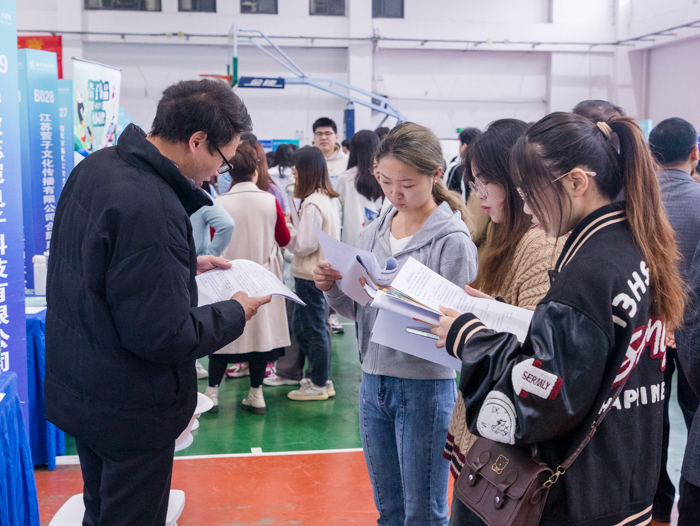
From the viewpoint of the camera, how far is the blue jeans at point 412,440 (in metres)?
1.77

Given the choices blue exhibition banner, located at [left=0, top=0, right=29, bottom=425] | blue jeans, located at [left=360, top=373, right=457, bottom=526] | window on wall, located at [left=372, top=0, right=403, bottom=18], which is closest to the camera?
blue jeans, located at [left=360, top=373, right=457, bottom=526]

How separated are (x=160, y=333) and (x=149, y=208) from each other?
271 millimetres

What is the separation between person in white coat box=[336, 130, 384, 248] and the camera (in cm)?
405

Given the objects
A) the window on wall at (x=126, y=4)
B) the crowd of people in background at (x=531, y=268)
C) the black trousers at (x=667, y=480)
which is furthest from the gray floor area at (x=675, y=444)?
the window on wall at (x=126, y=4)

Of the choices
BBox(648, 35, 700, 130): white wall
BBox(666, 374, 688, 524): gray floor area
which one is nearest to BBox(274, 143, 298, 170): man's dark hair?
BBox(666, 374, 688, 524): gray floor area

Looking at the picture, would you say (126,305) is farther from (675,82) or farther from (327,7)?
(675,82)

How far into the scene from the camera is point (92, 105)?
178 inches

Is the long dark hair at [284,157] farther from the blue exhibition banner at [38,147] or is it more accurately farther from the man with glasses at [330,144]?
the blue exhibition banner at [38,147]

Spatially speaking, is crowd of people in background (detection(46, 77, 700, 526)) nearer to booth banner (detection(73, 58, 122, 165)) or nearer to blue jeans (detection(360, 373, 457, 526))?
blue jeans (detection(360, 373, 457, 526))

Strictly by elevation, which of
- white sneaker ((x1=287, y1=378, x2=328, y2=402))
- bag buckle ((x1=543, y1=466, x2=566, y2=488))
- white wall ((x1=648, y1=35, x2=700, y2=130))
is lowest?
white sneaker ((x1=287, y1=378, x2=328, y2=402))

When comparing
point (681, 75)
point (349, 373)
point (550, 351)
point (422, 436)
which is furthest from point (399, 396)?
point (681, 75)

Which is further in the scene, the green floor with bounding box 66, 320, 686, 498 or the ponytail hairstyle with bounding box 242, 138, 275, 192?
the ponytail hairstyle with bounding box 242, 138, 275, 192

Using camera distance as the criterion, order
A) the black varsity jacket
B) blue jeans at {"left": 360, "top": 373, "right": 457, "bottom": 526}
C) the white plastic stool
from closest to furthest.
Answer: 1. the black varsity jacket
2. blue jeans at {"left": 360, "top": 373, "right": 457, "bottom": 526}
3. the white plastic stool

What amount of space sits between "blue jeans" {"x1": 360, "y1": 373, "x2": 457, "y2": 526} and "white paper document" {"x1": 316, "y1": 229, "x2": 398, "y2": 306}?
10.8 inches
